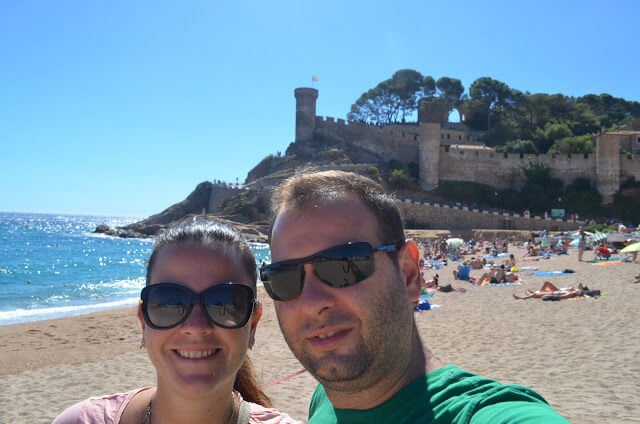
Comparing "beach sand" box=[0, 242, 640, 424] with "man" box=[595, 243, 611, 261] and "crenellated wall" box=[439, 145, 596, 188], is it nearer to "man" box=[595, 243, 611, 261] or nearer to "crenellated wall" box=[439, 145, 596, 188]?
"man" box=[595, 243, 611, 261]

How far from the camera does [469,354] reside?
6.97 meters

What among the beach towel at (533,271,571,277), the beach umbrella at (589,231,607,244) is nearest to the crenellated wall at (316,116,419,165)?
the beach umbrella at (589,231,607,244)

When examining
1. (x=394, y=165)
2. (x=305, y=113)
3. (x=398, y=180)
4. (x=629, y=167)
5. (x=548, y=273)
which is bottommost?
(x=548, y=273)

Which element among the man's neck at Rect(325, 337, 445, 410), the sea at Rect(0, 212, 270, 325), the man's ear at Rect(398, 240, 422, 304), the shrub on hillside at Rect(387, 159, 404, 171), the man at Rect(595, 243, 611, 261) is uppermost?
the shrub on hillside at Rect(387, 159, 404, 171)

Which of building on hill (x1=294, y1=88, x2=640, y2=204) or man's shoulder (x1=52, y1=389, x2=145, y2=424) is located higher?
building on hill (x1=294, y1=88, x2=640, y2=204)

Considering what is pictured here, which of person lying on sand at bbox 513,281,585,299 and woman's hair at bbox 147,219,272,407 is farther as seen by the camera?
person lying on sand at bbox 513,281,585,299

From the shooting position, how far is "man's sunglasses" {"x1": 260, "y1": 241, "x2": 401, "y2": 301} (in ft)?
4.39

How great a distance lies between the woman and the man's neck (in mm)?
444

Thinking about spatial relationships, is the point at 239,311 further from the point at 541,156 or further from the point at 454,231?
the point at 541,156

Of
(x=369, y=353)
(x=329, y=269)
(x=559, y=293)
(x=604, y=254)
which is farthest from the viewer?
(x=604, y=254)

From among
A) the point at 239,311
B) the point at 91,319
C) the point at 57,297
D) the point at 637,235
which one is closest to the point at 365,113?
the point at 637,235

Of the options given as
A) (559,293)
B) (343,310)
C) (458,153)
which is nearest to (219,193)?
(458,153)

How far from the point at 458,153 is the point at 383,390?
142 ft

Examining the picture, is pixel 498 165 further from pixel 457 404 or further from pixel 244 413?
pixel 457 404
